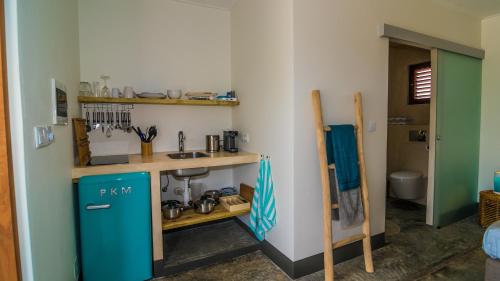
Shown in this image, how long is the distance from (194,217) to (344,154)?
1420mm

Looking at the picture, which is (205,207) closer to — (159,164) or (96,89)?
(159,164)

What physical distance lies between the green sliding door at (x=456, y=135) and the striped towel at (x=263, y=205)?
1.95 m

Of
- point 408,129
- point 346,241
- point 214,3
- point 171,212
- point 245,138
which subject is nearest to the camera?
point 346,241

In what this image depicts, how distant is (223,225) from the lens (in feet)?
9.63

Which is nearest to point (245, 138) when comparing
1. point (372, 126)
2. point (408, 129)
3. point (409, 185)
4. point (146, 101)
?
point (146, 101)

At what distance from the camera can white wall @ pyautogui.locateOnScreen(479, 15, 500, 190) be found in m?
2.97

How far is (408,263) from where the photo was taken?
2.12 m

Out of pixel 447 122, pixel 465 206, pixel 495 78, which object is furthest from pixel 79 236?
pixel 495 78

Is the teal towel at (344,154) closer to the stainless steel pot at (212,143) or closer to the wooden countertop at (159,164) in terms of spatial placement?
the wooden countertop at (159,164)

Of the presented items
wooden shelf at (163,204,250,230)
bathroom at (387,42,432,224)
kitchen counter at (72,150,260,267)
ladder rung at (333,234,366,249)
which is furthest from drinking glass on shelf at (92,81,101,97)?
bathroom at (387,42,432,224)

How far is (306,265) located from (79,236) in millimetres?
1766

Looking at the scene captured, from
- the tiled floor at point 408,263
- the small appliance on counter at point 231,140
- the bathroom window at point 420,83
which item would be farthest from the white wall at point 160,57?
the bathroom window at point 420,83

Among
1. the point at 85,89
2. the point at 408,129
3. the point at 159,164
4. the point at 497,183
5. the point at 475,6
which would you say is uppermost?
the point at 475,6

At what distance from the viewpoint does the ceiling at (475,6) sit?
2.67 metres
